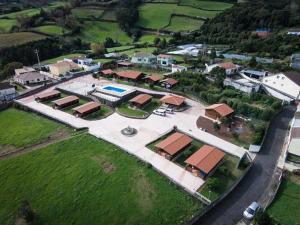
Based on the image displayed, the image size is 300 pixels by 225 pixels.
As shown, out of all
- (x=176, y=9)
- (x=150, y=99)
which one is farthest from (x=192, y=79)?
(x=176, y=9)

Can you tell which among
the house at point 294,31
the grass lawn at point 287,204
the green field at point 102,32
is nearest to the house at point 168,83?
the grass lawn at point 287,204

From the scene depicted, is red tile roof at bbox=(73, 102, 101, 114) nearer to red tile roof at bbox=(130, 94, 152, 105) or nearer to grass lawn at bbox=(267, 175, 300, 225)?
red tile roof at bbox=(130, 94, 152, 105)

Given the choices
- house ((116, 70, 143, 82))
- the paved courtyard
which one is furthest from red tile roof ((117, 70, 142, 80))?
the paved courtyard

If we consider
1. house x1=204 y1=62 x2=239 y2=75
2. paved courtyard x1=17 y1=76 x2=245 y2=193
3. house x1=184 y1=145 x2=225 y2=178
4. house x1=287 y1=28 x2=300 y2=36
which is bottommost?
paved courtyard x1=17 y1=76 x2=245 y2=193

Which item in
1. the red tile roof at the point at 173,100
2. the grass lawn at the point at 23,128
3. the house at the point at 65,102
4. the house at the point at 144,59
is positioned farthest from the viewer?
the house at the point at 144,59

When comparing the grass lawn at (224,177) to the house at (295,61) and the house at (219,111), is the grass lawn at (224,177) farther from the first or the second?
the house at (295,61)

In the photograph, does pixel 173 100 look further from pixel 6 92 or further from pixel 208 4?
pixel 208 4

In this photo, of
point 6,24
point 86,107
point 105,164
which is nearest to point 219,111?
point 105,164

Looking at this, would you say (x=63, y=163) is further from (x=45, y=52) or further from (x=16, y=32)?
(x=16, y=32)
